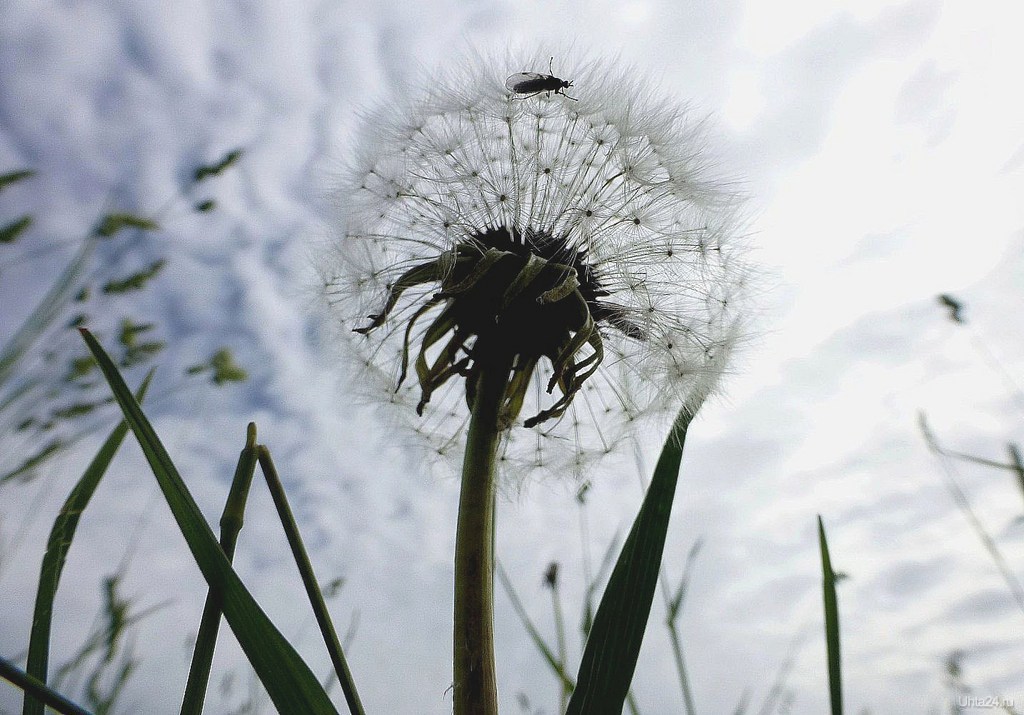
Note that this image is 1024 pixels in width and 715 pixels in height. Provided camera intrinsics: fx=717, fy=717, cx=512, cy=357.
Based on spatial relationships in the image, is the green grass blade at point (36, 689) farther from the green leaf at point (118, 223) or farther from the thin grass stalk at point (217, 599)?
the green leaf at point (118, 223)

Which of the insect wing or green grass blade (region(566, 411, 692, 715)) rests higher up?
the insect wing

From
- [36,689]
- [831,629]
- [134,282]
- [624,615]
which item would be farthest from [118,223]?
[831,629]

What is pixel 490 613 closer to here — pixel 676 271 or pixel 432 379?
pixel 432 379

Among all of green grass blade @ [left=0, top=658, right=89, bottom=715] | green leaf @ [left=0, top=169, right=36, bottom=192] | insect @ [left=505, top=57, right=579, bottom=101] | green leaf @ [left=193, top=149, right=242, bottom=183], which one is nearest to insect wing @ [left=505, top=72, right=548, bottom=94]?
insect @ [left=505, top=57, right=579, bottom=101]

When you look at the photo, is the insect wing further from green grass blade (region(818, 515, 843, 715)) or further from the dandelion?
green grass blade (region(818, 515, 843, 715))

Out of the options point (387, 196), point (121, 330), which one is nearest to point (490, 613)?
point (121, 330)

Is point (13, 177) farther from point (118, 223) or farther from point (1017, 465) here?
point (1017, 465)
